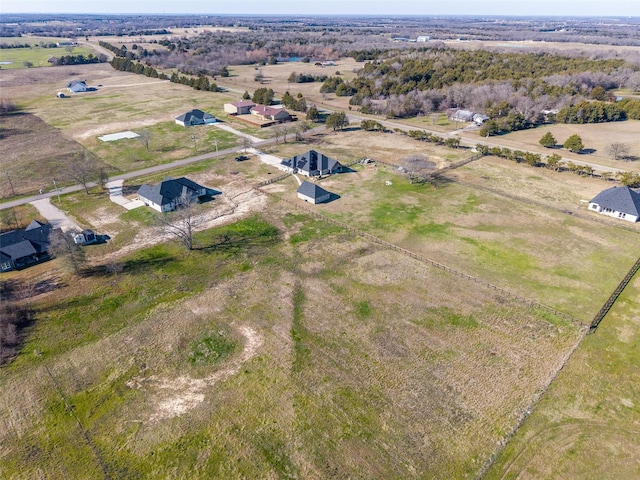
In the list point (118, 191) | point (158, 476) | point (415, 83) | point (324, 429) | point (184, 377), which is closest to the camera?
point (158, 476)

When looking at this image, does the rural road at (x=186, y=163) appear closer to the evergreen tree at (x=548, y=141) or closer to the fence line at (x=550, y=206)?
the evergreen tree at (x=548, y=141)

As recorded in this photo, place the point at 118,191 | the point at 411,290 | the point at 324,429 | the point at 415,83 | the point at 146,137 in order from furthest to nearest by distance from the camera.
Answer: the point at 415,83, the point at 146,137, the point at 118,191, the point at 411,290, the point at 324,429

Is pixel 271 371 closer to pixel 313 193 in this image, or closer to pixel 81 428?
pixel 81 428

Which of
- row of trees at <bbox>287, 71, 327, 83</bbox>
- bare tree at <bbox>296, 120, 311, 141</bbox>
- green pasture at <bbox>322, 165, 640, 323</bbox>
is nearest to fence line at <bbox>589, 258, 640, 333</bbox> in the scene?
green pasture at <bbox>322, 165, 640, 323</bbox>

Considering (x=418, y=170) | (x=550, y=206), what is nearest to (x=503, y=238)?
(x=550, y=206)

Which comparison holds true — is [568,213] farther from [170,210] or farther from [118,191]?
[118,191]

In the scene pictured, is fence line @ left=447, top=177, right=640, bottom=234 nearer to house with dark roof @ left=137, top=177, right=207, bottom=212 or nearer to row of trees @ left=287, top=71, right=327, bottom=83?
house with dark roof @ left=137, top=177, right=207, bottom=212

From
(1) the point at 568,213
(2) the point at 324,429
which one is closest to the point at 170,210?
(2) the point at 324,429
